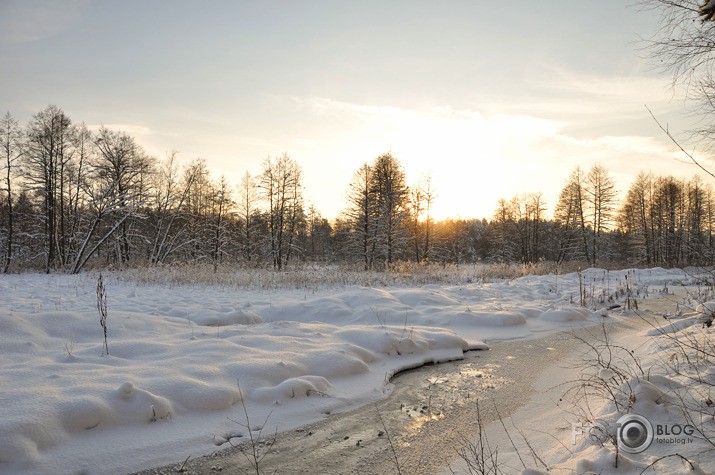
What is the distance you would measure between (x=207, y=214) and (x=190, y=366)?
3326 centimetres

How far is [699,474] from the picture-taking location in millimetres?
1599

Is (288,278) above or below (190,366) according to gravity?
above

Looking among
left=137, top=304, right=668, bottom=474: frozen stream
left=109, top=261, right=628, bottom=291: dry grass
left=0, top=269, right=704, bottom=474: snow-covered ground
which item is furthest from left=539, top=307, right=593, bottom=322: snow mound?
left=109, top=261, right=628, bottom=291: dry grass

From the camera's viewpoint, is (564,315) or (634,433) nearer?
(634,433)

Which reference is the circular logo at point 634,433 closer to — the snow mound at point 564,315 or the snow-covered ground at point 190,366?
the snow-covered ground at point 190,366

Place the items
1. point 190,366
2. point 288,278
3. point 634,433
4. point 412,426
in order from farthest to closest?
point 288,278 < point 190,366 < point 412,426 < point 634,433

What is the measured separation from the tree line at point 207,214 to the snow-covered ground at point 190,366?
365 inches

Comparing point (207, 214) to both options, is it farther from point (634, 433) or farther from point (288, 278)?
point (634, 433)

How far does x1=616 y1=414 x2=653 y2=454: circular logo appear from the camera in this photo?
2.01 meters

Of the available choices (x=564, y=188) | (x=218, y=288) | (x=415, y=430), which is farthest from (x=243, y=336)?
(x=564, y=188)

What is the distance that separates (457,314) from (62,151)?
2693 cm

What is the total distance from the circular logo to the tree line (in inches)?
555

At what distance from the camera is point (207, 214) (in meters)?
34.2

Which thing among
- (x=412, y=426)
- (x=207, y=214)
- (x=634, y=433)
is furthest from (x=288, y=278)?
(x=207, y=214)
